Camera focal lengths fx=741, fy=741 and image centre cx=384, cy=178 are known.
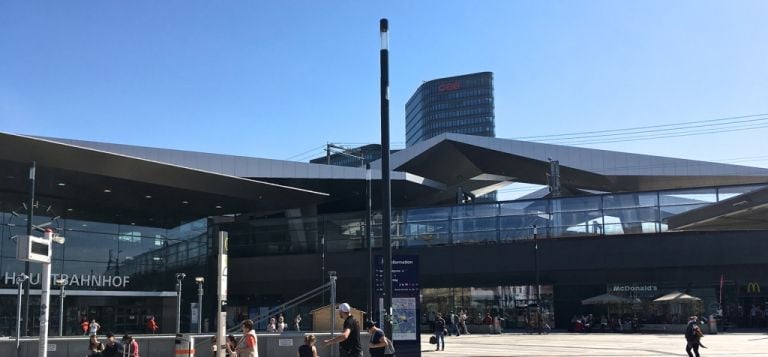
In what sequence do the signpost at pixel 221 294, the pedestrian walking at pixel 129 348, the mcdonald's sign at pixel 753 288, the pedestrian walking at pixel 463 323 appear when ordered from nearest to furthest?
the signpost at pixel 221 294 → the pedestrian walking at pixel 129 348 → the mcdonald's sign at pixel 753 288 → the pedestrian walking at pixel 463 323

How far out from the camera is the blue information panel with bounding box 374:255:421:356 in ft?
57.9

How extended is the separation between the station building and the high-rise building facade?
7583 cm

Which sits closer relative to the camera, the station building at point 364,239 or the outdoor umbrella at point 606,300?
the station building at point 364,239

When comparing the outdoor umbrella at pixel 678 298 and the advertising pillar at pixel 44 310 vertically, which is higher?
the advertising pillar at pixel 44 310

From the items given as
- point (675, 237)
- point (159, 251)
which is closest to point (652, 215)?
point (675, 237)

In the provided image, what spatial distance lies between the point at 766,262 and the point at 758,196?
70.5 feet

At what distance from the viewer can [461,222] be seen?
46875mm

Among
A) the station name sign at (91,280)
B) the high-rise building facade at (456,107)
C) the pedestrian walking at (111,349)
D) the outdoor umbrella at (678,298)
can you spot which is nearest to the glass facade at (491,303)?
the outdoor umbrella at (678,298)

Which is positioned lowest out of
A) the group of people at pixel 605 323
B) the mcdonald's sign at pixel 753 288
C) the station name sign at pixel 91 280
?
the group of people at pixel 605 323

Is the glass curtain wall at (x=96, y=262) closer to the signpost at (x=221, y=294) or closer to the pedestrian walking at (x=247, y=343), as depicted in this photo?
the signpost at (x=221, y=294)

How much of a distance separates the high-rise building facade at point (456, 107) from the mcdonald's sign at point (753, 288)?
3443 inches

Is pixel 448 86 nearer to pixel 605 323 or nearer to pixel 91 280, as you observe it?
pixel 605 323

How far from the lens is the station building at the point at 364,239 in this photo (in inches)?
1425

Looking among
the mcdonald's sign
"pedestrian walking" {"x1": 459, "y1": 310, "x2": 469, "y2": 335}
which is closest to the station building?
the mcdonald's sign
